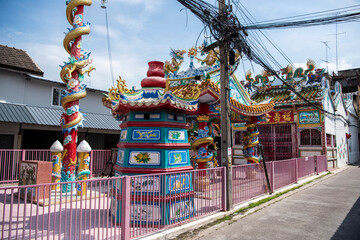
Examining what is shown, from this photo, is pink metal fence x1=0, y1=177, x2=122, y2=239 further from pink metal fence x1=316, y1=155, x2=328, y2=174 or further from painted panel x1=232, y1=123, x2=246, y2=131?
painted panel x1=232, y1=123, x2=246, y2=131

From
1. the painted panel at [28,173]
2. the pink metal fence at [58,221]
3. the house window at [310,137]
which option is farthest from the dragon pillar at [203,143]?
the house window at [310,137]

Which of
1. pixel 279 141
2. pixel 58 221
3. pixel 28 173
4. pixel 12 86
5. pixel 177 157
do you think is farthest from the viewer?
pixel 279 141

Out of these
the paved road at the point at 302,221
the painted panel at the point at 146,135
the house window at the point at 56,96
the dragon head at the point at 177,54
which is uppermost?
the dragon head at the point at 177,54

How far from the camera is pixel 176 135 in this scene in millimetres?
6758

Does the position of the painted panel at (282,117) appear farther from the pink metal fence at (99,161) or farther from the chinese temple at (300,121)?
the pink metal fence at (99,161)

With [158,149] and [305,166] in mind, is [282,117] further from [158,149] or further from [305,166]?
[158,149]

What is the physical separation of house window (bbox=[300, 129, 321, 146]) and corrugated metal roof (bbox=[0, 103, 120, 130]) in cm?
1366

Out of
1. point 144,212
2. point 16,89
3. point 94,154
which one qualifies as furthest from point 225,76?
point 16,89

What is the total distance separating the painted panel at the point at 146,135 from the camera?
6457 mm

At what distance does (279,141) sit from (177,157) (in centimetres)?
1545

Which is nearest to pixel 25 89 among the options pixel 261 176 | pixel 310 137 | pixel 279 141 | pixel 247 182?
pixel 247 182

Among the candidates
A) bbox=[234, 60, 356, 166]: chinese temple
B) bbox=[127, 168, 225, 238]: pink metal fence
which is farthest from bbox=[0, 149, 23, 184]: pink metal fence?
bbox=[234, 60, 356, 166]: chinese temple

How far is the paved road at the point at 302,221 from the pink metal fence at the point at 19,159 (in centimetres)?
842

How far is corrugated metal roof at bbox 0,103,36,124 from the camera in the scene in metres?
11.9
